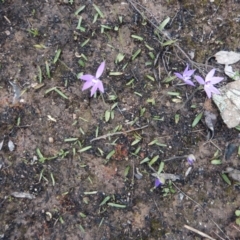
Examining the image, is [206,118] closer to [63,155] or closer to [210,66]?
[210,66]

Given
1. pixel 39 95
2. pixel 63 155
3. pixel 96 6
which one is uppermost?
pixel 96 6

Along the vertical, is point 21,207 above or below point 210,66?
below

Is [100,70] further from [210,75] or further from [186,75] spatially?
[210,75]

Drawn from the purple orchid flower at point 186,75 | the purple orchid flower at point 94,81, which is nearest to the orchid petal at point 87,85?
the purple orchid flower at point 94,81

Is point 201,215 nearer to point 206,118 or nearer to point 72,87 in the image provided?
point 206,118

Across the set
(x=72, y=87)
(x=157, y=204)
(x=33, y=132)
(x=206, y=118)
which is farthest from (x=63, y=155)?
(x=206, y=118)

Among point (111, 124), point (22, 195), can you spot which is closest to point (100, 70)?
point (111, 124)

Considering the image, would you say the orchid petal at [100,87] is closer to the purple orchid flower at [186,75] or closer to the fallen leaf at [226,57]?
the purple orchid flower at [186,75]
